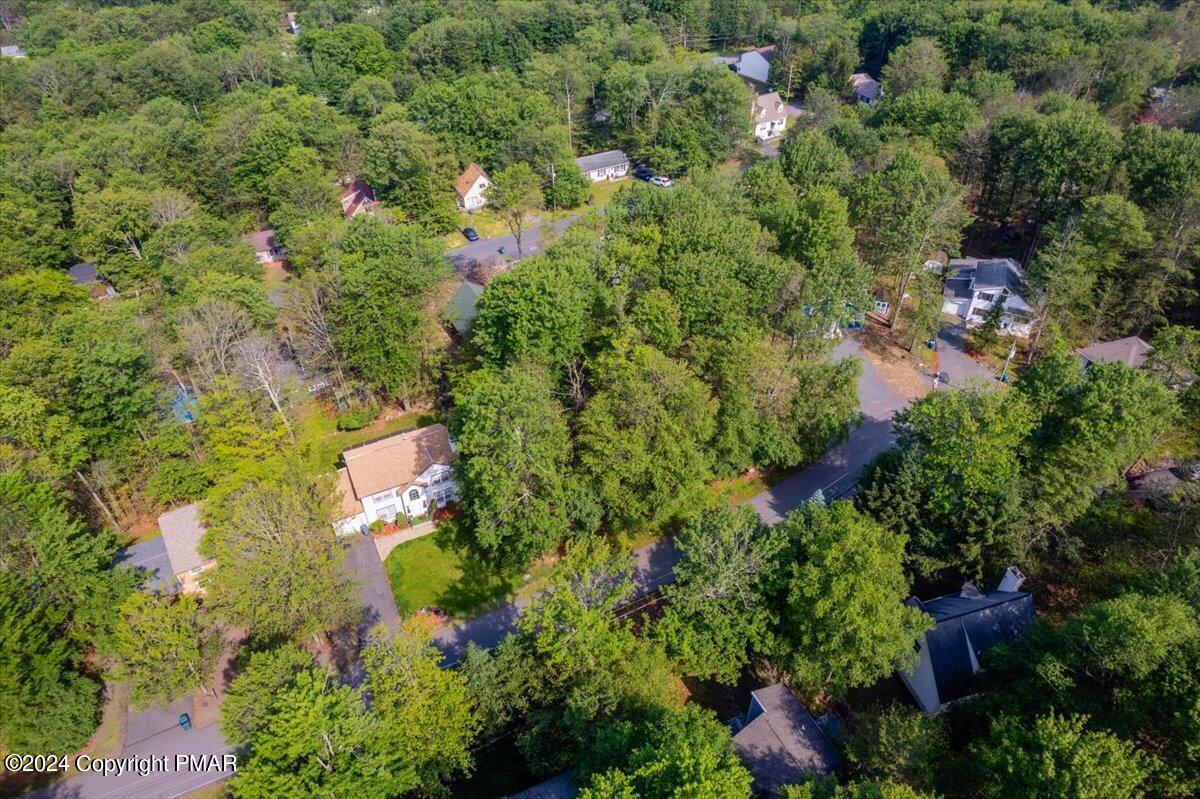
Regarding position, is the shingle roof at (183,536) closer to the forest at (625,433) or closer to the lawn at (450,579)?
the forest at (625,433)

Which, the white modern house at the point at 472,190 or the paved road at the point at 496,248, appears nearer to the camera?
the paved road at the point at 496,248

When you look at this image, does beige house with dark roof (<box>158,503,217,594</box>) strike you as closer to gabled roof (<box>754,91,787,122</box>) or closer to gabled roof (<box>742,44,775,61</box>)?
gabled roof (<box>754,91,787,122</box>)

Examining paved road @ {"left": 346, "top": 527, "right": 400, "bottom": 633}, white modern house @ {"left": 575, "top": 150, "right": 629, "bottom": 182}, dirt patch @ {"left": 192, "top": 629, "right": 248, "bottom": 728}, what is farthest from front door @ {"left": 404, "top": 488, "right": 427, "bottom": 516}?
white modern house @ {"left": 575, "top": 150, "right": 629, "bottom": 182}

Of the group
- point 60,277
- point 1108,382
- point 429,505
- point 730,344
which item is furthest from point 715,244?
point 60,277

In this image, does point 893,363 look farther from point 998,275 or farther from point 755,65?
point 755,65

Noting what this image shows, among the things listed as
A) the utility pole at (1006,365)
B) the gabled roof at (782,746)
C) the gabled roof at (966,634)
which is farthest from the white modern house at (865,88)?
the gabled roof at (782,746)

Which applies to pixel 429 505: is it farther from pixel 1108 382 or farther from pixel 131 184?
pixel 131 184
